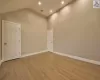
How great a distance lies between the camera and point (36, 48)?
690cm

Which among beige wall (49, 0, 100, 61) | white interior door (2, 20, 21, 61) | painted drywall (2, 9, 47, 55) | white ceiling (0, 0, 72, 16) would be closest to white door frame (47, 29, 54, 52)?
painted drywall (2, 9, 47, 55)

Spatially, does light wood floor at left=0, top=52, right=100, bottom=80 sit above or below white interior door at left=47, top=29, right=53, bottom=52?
below

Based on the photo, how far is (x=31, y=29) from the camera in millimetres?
6457

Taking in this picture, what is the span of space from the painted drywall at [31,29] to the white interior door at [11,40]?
0.44 meters

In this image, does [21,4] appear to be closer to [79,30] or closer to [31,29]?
[31,29]

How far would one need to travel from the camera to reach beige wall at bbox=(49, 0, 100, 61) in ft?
12.9

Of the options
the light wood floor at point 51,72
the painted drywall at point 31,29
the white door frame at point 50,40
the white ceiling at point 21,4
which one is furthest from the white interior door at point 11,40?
the white door frame at point 50,40

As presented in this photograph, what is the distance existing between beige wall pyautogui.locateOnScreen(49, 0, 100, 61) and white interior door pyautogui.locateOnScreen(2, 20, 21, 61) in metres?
3.29

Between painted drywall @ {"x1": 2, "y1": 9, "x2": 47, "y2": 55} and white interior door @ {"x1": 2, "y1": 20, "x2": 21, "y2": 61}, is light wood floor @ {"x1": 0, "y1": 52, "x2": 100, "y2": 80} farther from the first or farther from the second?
painted drywall @ {"x1": 2, "y1": 9, "x2": 47, "y2": 55}

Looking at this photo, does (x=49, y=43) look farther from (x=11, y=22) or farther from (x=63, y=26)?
(x=11, y=22)

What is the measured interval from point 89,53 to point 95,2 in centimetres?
278

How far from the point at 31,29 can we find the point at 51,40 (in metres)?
2.24

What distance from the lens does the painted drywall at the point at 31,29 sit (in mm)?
5426

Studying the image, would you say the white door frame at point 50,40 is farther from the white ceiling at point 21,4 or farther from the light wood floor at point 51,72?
the light wood floor at point 51,72
